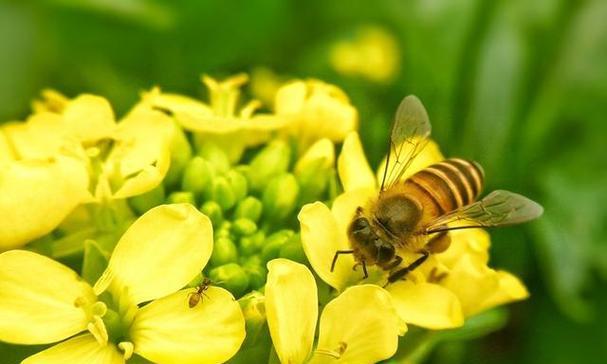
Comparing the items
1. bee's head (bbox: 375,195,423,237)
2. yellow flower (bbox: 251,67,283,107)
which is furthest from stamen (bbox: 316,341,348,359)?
yellow flower (bbox: 251,67,283,107)

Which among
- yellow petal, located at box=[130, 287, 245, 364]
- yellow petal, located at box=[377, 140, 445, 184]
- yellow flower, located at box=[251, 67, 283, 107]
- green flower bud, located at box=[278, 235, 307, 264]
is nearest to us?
yellow petal, located at box=[130, 287, 245, 364]

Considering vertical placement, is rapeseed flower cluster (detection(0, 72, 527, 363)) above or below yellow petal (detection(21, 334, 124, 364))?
above

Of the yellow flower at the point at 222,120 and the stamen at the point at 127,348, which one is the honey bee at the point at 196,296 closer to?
the stamen at the point at 127,348

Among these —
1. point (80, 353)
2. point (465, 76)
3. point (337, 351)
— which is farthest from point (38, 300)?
point (465, 76)

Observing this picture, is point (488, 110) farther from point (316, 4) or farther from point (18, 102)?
point (18, 102)

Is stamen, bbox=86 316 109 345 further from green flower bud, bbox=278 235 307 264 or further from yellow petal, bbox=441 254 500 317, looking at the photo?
yellow petal, bbox=441 254 500 317
